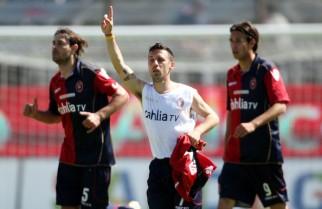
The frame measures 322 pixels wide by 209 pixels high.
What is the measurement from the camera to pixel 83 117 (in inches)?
324

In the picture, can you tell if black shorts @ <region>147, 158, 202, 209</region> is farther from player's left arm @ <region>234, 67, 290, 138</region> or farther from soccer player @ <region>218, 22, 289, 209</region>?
soccer player @ <region>218, 22, 289, 209</region>

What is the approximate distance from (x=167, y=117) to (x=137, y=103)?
3946 millimetres

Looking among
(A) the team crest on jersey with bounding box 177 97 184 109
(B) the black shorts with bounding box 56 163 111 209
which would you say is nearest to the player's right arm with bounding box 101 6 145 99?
(A) the team crest on jersey with bounding box 177 97 184 109

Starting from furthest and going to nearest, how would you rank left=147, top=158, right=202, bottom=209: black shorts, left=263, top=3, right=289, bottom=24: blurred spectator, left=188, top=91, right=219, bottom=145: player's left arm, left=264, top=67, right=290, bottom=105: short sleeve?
left=263, top=3, right=289, bottom=24: blurred spectator < left=264, top=67, right=290, bottom=105: short sleeve < left=147, top=158, right=202, bottom=209: black shorts < left=188, top=91, right=219, bottom=145: player's left arm

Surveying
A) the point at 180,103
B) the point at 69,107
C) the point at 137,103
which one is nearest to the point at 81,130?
the point at 69,107

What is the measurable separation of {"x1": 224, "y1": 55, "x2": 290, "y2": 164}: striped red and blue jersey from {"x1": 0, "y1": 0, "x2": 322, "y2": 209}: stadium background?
2990 millimetres

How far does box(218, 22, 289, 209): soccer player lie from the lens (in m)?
8.30

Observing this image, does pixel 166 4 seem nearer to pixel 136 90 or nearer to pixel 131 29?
pixel 131 29

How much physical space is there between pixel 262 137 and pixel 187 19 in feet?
24.2

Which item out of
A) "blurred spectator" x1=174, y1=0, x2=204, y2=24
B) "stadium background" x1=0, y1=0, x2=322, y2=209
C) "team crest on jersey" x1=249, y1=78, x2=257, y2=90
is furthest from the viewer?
"blurred spectator" x1=174, y1=0, x2=204, y2=24

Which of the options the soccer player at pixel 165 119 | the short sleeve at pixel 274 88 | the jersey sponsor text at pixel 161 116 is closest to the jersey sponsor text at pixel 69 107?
the soccer player at pixel 165 119

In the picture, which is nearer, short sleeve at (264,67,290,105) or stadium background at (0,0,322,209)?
short sleeve at (264,67,290,105)

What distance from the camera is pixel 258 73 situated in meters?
8.35

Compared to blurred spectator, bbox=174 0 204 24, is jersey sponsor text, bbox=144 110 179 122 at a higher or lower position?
lower
